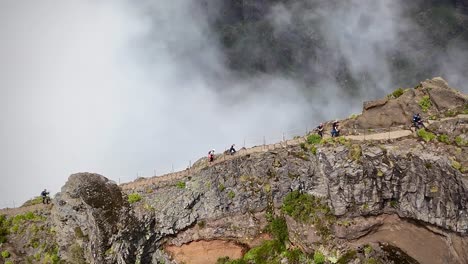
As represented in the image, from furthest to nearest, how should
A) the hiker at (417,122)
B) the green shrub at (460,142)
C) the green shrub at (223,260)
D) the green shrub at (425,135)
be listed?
the green shrub at (223,260)
the hiker at (417,122)
the green shrub at (425,135)
the green shrub at (460,142)

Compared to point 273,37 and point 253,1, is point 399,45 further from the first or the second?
point 253,1

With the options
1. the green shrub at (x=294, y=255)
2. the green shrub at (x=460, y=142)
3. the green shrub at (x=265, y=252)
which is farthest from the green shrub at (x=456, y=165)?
the green shrub at (x=265, y=252)

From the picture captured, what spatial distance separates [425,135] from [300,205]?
565 inches


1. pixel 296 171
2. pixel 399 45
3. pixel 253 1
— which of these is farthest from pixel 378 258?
pixel 253 1

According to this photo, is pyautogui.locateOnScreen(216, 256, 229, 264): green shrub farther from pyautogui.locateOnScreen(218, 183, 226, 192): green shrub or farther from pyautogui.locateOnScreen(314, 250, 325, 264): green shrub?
pyautogui.locateOnScreen(314, 250, 325, 264): green shrub

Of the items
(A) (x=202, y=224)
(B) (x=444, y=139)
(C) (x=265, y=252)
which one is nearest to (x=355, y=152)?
(B) (x=444, y=139)

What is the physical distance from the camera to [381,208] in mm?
50438

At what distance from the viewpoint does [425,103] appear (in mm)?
57188

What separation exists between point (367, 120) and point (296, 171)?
33.9ft

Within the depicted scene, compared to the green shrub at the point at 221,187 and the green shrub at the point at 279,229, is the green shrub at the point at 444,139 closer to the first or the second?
the green shrub at the point at 279,229

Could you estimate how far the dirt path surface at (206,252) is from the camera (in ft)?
181

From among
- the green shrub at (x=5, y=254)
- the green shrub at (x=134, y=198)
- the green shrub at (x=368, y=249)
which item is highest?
the green shrub at (x=134, y=198)

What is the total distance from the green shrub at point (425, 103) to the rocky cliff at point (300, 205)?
8.7 inches

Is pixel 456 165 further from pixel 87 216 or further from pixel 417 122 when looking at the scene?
pixel 87 216
